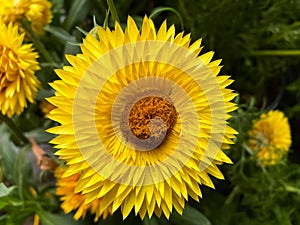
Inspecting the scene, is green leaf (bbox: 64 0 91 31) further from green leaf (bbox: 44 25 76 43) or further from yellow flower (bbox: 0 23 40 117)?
yellow flower (bbox: 0 23 40 117)

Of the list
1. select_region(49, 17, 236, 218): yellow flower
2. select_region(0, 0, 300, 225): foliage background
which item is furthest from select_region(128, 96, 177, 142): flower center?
select_region(0, 0, 300, 225): foliage background

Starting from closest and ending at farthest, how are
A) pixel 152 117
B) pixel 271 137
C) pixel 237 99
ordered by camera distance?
pixel 152 117 → pixel 237 99 → pixel 271 137

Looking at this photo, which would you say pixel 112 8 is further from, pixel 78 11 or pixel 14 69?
pixel 78 11

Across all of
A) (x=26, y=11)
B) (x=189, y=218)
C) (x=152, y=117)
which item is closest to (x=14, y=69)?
(x=26, y=11)

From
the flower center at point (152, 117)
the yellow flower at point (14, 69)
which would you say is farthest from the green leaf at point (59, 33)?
the flower center at point (152, 117)

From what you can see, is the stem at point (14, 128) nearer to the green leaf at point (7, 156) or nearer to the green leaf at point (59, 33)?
the green leaf at point (7, 156)

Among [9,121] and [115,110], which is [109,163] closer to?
[115,110]

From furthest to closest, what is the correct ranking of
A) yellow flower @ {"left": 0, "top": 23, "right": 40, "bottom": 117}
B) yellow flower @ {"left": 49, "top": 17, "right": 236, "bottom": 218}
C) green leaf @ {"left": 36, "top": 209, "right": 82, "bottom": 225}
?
green leaf @ {"left": 36, "top": 209, "right": 82, "bottom": 225}, yellow flower @ {"left": 0, "top": 23, "right": 40, "bottom": 117}, yellow flower @ {"left": 49, "top": 17, "right": 236, "bottom": 218}
